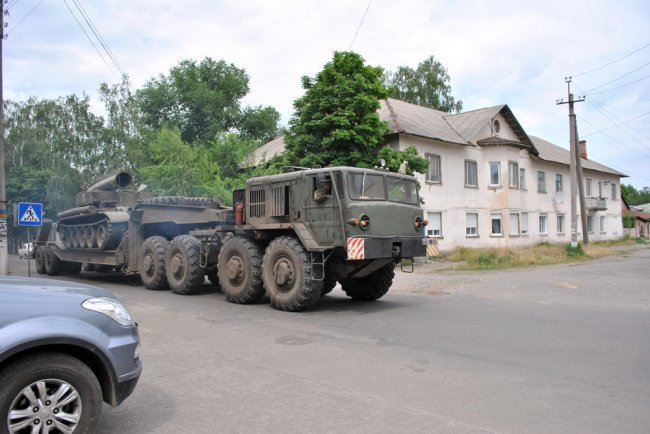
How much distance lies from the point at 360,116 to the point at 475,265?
7222 mm

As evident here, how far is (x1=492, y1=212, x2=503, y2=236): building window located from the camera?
3028 cm

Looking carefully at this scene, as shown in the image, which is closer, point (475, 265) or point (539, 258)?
point (475, 265)

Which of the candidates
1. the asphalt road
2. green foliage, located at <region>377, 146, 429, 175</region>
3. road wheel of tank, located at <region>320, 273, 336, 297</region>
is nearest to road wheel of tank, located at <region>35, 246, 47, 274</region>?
the asphalt road

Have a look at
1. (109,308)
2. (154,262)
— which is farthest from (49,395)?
(154,262)

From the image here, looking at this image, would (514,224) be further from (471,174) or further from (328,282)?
(328,282)

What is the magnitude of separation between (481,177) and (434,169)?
4208 millimetres

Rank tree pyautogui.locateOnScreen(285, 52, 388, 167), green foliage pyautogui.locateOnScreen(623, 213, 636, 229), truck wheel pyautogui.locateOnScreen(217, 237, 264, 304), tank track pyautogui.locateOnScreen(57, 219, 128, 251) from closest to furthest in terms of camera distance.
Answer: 1. truck wheel pyautogui.locateOnScreen(217, 237, 264, 304)
2. tank track pyautogui.locateOnScreen(57, 219, 128, 251)
3. tree pyautogui.locateOnScreen(285, 52, 388, 167)
4. green foliage pyautogui.locateOnScreen(623, 213, 636, 229)

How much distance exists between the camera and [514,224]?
3127 centimetres

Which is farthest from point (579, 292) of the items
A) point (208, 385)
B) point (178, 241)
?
point (208, 385)

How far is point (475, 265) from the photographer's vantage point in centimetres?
2039

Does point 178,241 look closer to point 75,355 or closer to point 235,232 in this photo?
point 235,232

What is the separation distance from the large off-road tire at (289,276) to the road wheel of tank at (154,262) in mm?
4013

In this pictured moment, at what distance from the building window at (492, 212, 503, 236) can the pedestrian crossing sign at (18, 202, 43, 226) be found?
23.1 m

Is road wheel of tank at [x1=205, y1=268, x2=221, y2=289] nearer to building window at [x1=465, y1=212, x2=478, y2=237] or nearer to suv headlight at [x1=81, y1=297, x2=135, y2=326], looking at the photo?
suv headlight at [x1=81, y1=297, x2=135, y2=326]
